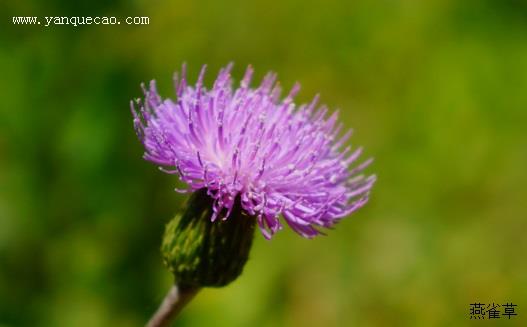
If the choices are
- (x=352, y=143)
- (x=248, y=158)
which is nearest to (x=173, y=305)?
(x=248, y=158)

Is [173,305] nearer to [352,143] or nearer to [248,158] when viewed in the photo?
[248,158]

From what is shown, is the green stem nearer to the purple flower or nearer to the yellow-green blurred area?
the purple flower

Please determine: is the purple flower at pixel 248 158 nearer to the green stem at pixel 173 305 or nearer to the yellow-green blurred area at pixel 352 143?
the green stem at pixel 173 305

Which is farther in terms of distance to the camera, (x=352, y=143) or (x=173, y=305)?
(x=352, y=143)

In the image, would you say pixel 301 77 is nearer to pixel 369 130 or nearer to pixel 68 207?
pixel 369 130

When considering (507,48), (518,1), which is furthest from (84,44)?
(518,1)

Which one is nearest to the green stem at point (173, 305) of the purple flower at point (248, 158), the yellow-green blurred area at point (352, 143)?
the purple flower at point (248, 158)
